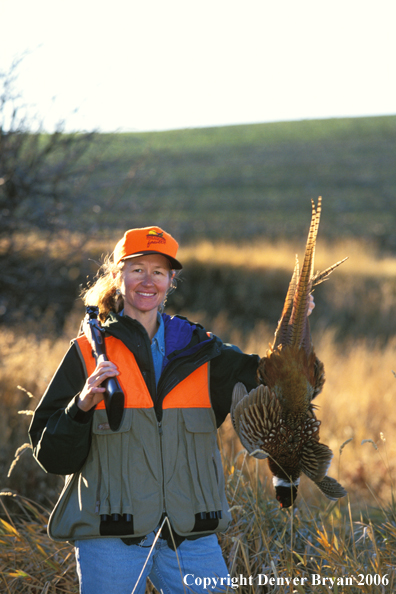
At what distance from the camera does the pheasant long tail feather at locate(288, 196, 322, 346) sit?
7.04 ft

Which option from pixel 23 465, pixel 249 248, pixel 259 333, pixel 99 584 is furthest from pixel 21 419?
pixel 249 248

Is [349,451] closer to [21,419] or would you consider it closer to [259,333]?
[259,333]

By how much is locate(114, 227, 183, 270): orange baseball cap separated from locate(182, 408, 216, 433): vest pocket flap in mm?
664

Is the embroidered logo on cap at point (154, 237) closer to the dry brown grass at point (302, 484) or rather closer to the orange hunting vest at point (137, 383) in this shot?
the orange hunting vest at point (137, 383)

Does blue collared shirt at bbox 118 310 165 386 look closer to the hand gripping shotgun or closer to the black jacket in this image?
the black jacket

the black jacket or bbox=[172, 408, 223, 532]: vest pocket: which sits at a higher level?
the black jacket

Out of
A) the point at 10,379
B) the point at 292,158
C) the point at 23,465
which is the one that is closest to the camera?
the point at 23,465

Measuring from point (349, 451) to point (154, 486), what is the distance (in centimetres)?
554

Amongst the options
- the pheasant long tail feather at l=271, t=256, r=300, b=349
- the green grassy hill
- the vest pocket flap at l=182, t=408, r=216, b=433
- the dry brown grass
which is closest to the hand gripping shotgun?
the vest pocket flap at l=182, t=408, r=216, b=433

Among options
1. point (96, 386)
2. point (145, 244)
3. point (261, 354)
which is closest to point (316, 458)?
point (96, 386)

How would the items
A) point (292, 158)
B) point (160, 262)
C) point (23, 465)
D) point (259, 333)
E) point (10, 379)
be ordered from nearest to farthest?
1. point (160, 262)
2. point (23, 465)
3. point (10, 379)
4. point (259, 333)
5. point (292, 158)

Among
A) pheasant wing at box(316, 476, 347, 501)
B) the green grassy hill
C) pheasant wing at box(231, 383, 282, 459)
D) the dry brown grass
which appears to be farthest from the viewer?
the green grassy hill

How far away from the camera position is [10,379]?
5824 millimetres

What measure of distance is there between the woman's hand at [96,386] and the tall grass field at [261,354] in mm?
650
